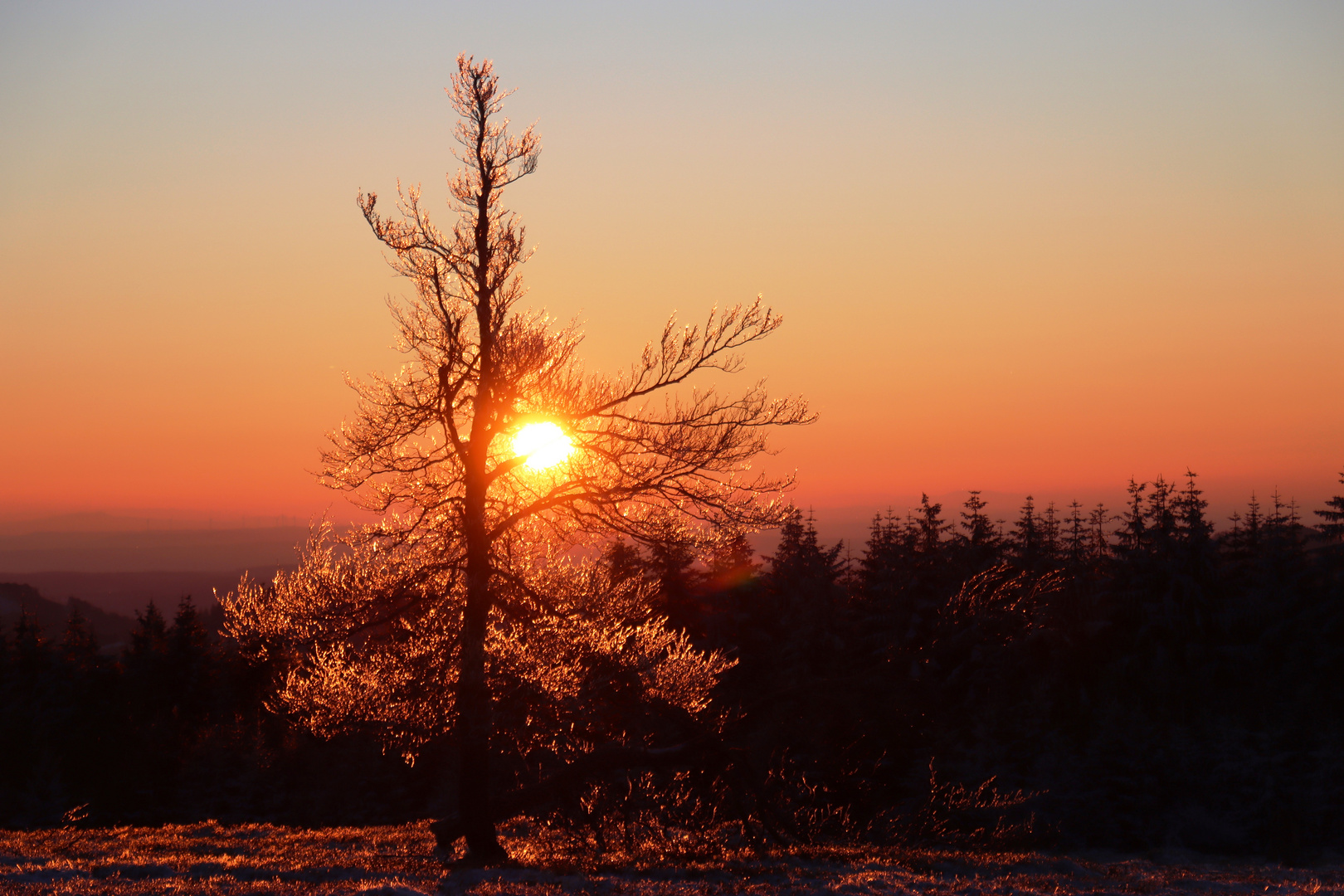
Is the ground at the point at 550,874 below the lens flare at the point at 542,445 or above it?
below

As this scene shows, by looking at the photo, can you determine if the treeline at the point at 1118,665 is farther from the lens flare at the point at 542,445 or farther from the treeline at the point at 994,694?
the lens flare at the point at 542,445

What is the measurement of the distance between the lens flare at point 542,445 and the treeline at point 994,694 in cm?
2153

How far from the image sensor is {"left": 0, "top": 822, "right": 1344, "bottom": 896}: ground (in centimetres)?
1131

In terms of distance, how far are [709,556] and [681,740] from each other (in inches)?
184

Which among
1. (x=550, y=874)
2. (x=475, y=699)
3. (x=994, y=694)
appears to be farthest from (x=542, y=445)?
(x=994, y=694)

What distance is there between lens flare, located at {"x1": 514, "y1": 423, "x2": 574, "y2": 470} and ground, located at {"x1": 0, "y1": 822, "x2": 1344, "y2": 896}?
6.01m

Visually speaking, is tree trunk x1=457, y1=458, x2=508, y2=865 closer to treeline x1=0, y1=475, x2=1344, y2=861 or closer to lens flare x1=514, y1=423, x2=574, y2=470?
lens flare x1=514, y1=423, x2=574, y2=470

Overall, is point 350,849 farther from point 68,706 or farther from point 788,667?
point 68,706

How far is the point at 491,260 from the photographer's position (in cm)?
1425

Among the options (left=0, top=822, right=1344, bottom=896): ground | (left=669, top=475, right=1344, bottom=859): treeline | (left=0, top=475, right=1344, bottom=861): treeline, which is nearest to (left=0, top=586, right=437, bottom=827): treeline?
(left=0, top=475, right=1344, bottom=861): treeline

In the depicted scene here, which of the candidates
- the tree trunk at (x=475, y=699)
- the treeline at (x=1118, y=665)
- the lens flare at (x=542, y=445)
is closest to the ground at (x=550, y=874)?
the tree trunk at (x=475, y=699)

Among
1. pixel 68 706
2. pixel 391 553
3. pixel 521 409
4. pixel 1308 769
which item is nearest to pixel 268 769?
pixel 68 706

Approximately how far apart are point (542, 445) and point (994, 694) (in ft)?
138

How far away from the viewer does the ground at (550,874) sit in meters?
11.3
